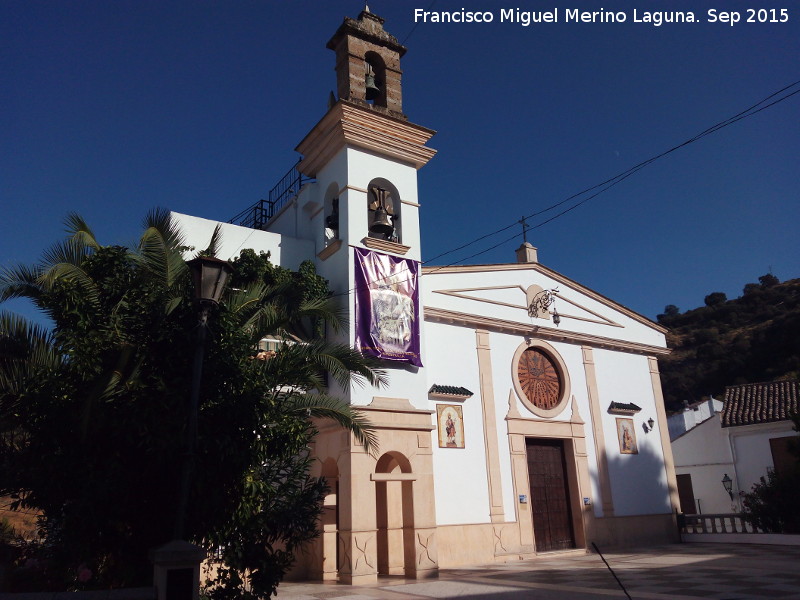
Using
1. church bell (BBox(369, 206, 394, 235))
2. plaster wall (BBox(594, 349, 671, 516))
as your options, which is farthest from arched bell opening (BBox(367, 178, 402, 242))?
plaster wall (BBox(594, 349, 671, 516))

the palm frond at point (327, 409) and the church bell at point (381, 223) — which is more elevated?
the church bell at point (381, 223)

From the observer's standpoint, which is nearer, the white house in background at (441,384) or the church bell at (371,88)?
the white house in background at (441,384)

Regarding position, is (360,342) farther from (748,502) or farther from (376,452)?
(748,502)

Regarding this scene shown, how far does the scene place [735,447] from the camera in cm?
2564

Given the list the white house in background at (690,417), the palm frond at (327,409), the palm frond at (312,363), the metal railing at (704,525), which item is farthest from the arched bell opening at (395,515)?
the white house in background at (690,417)

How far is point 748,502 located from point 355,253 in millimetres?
14876

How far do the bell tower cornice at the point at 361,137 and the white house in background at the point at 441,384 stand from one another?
0.04 meters

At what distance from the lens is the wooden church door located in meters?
17.9

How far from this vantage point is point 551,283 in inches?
810

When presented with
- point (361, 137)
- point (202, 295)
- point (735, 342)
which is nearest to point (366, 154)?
point (361, 137)

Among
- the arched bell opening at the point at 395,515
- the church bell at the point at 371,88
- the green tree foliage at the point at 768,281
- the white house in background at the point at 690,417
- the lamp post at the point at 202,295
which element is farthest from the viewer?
the green tree foliage at the point at 768,281

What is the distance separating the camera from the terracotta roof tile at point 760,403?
2478cm

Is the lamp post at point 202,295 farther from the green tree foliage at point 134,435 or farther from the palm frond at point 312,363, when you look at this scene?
the palm frond at point 312,363

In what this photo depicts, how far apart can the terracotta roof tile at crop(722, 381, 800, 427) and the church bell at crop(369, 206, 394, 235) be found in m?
17.0
